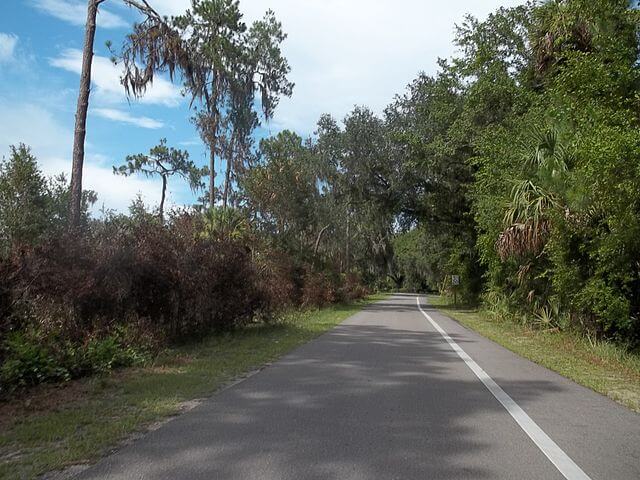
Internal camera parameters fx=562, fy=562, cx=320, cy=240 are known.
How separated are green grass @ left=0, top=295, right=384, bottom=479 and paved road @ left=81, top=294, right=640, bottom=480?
16.0 inches

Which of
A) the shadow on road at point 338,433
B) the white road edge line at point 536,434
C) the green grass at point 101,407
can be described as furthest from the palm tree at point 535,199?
the green grass at point 101,407

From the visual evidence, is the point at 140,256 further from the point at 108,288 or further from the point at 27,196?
the point at 27,196

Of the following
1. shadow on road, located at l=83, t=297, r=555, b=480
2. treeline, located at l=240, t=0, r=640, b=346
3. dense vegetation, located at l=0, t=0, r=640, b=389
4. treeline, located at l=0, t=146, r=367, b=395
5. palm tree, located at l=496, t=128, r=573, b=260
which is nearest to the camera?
shadow on road, located at l=83, t=297, r=555, b=480

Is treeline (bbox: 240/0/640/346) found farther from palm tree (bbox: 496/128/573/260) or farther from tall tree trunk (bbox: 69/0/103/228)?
tall tree trunk (bbox: 69/0/103/228)

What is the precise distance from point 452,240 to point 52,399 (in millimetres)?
34583

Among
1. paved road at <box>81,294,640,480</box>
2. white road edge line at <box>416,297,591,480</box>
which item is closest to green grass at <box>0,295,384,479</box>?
paved road at <box>81,294,640,480</box>

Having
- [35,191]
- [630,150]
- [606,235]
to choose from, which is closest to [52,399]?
[630,150]

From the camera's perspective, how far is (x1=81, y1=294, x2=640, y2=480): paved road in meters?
4.84

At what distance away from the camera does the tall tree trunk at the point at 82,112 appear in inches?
533

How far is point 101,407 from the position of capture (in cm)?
713

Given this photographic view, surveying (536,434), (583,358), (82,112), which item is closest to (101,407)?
(536,434)

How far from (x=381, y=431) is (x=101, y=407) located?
11.8 feet

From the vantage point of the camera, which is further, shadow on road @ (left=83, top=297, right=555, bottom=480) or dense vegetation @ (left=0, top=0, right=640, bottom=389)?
dense vegetation @ (left=0, top=0, right=640, bottom=389)

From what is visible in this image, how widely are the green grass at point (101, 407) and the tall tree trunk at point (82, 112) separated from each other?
4462 mm
